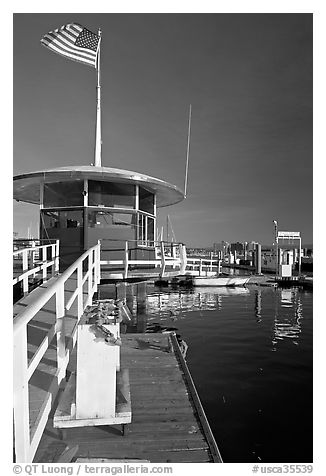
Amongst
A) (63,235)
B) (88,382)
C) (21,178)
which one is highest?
(21,178)

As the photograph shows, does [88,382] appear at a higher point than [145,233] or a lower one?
lower

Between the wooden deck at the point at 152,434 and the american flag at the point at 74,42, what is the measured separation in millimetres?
11930

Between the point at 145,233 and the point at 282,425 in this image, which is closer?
the point at 282,425

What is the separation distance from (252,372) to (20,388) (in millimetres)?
5937

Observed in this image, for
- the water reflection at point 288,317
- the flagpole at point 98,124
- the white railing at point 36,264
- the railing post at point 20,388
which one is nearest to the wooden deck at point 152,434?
the railing post at point 20,388

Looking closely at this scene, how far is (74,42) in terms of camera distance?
11.5m

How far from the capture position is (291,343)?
8625 mm

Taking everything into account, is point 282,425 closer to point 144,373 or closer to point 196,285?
point 144,373

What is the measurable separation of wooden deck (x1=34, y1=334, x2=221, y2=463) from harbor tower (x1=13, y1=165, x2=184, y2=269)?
702 centimetres

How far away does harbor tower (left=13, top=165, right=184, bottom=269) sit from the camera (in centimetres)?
1113

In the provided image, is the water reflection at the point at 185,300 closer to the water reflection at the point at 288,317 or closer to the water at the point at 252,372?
the water at the point at 252,372

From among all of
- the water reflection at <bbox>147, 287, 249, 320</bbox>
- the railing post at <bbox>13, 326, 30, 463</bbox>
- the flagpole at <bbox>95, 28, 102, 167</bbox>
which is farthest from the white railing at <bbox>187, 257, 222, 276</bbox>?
the railing post at <bbox>13, 326, 30, 463</bbox>
